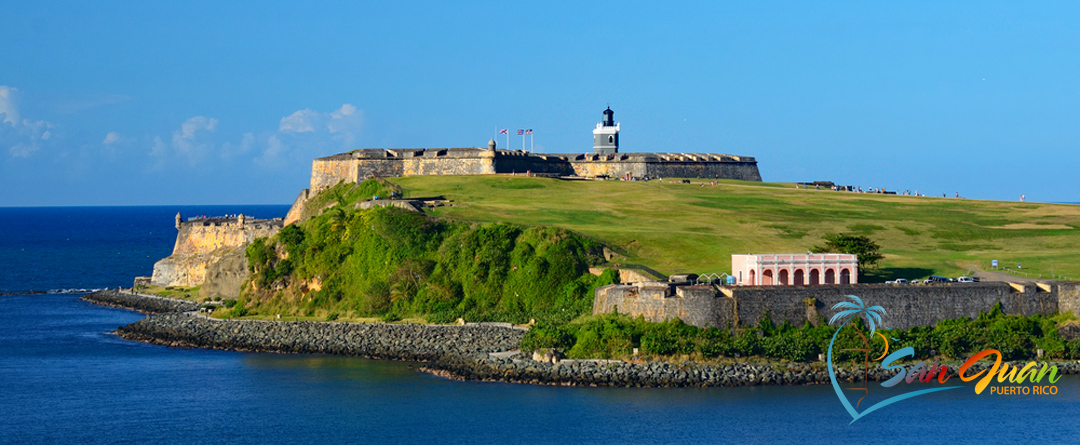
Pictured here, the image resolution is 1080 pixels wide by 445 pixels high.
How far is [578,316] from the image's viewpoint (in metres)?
64.6

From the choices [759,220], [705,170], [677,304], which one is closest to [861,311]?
[677,304]

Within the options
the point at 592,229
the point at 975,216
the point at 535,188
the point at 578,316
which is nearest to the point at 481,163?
the point at 535,188

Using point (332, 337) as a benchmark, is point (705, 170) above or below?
above

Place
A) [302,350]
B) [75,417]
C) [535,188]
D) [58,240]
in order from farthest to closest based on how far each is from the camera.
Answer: [58,240] < [535,188] < [302,350] < [75,417]

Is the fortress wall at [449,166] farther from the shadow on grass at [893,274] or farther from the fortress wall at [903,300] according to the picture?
the fortress wall at [903,300]

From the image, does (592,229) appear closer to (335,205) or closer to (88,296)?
(335,205)

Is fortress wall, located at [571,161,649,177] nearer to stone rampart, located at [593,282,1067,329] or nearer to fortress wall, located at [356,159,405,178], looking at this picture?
fortress wall, located at [356,159,405,178]

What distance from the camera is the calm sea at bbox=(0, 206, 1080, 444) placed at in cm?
4778

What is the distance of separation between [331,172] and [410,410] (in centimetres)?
5714

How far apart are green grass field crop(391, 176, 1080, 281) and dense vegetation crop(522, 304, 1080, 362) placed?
28.5ft

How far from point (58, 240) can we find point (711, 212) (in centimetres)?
12735

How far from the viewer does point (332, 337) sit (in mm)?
70062

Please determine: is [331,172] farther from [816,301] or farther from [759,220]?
[816,301]

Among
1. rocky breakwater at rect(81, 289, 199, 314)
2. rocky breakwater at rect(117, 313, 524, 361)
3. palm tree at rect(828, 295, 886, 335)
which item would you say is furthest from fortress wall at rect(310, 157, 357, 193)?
palm tree at rect(828, 295, 886, 335)
